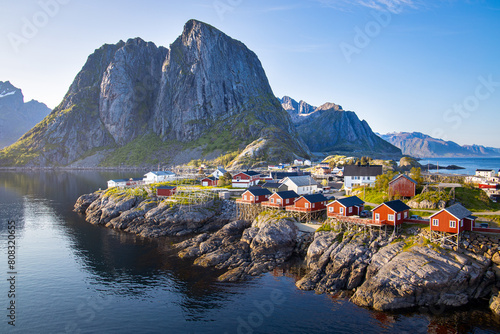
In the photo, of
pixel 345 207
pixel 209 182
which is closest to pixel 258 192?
pixel 345 207

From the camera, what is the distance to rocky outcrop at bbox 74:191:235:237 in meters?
63.8

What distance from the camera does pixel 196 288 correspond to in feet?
124

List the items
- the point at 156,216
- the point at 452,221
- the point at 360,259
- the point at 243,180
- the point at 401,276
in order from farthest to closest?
the point at 243,180 < the point at 156,216 < the point at 360,259 < the point at 452,221 < the point at 401,276

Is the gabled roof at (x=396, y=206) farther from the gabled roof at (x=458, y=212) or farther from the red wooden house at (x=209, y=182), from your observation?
the red wooden house at (x=209, y=182)

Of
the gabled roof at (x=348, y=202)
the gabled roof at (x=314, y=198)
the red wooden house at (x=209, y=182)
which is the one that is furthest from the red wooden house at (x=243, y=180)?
the gabled roof at (x=348, y=202)

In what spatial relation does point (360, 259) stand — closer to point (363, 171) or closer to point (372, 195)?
point (372, 195)

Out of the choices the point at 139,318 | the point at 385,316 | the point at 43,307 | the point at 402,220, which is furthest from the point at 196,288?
the point at 402,220

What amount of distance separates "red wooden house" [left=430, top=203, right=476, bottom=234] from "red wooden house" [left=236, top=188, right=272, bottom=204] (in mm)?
32846

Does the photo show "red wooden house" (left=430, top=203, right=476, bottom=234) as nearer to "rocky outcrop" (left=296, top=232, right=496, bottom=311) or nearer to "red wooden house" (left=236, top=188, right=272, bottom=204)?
"rocky outcrop" (left=296, top=232, right=496, bottom=311)

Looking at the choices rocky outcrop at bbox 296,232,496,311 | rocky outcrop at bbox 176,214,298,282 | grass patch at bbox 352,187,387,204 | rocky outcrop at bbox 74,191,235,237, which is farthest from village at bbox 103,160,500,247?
rocky outcrop at bbox 176,214,298,282

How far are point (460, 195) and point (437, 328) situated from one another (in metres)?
31.4

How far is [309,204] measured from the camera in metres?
54.8

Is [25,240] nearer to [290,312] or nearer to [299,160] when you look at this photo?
[290,312]

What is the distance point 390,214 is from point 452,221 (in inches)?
282
